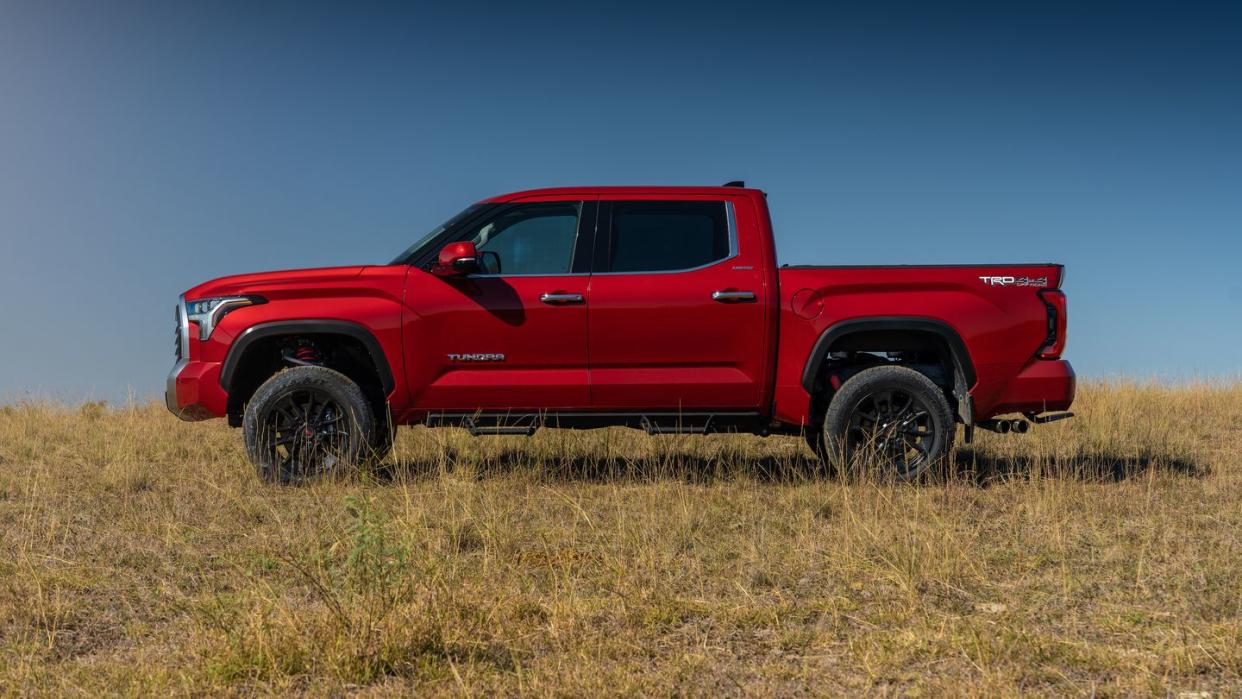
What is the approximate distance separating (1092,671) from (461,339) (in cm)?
476

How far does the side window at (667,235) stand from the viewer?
25.0ft

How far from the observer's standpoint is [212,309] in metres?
7.73

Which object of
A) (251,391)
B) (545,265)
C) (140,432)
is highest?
(545,265)

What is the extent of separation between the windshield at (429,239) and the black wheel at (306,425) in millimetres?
955

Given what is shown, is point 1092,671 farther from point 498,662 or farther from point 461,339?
point 461,339

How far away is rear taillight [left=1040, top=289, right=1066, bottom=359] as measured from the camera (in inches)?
301

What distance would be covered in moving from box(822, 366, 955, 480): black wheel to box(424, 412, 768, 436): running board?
0.62 meters

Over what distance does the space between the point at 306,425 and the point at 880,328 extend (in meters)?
4.17

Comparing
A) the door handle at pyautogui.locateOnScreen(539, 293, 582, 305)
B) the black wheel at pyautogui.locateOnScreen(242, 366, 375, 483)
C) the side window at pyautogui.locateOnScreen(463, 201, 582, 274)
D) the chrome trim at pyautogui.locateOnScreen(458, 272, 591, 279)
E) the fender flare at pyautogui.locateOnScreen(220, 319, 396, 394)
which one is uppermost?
the side window at pyautogui.locateOnScreen(463, 201, 582, 274)

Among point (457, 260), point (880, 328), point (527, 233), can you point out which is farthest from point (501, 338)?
point (880, 328)

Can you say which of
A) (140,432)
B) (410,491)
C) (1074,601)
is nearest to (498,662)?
(1074,601)

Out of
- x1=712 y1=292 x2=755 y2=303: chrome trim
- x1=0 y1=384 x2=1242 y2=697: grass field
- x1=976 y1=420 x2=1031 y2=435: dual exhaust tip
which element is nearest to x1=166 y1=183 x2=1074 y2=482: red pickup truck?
x1=712 y1=292 x2=755 y2=303: chrome trim

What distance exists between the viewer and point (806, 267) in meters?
7.58

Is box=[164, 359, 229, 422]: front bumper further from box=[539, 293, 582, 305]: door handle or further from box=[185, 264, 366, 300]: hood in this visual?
box=[539, 293, 582, 305]: door handle
